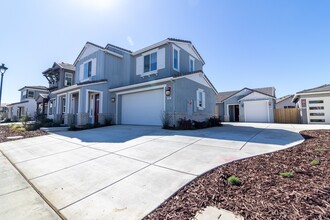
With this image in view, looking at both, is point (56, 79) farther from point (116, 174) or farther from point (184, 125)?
point (116, 174)

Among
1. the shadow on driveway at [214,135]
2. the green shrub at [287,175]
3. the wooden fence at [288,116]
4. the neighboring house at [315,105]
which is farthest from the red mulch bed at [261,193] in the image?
the wooden fence at [288,116]

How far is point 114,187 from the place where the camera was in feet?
9.32

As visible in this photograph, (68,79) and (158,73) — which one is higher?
(68,79)

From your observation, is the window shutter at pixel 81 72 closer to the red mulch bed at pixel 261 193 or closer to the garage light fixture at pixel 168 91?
the garage light fixture at pixel 168 91

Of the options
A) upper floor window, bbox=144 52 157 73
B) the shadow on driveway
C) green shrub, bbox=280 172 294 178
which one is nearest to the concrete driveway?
green shrub, bbox=280 172 294 178

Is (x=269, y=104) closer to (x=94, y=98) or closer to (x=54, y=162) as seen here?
(x=94, y=98)

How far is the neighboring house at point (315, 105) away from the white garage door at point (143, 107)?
15027 mm

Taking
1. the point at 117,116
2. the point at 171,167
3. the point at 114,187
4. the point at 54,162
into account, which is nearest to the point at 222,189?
the point at 171,167

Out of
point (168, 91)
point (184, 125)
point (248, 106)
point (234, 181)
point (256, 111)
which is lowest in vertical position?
point (234, 181)

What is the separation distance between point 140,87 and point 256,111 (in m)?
15.8

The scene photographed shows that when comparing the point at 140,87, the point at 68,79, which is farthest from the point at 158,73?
the point at 68,79

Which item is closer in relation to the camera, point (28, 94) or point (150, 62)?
point (150, 62)

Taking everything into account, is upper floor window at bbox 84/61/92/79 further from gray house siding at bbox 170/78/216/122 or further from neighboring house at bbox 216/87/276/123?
neighboring house at bbox 216/87/276/123

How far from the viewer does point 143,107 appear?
39.4ft
